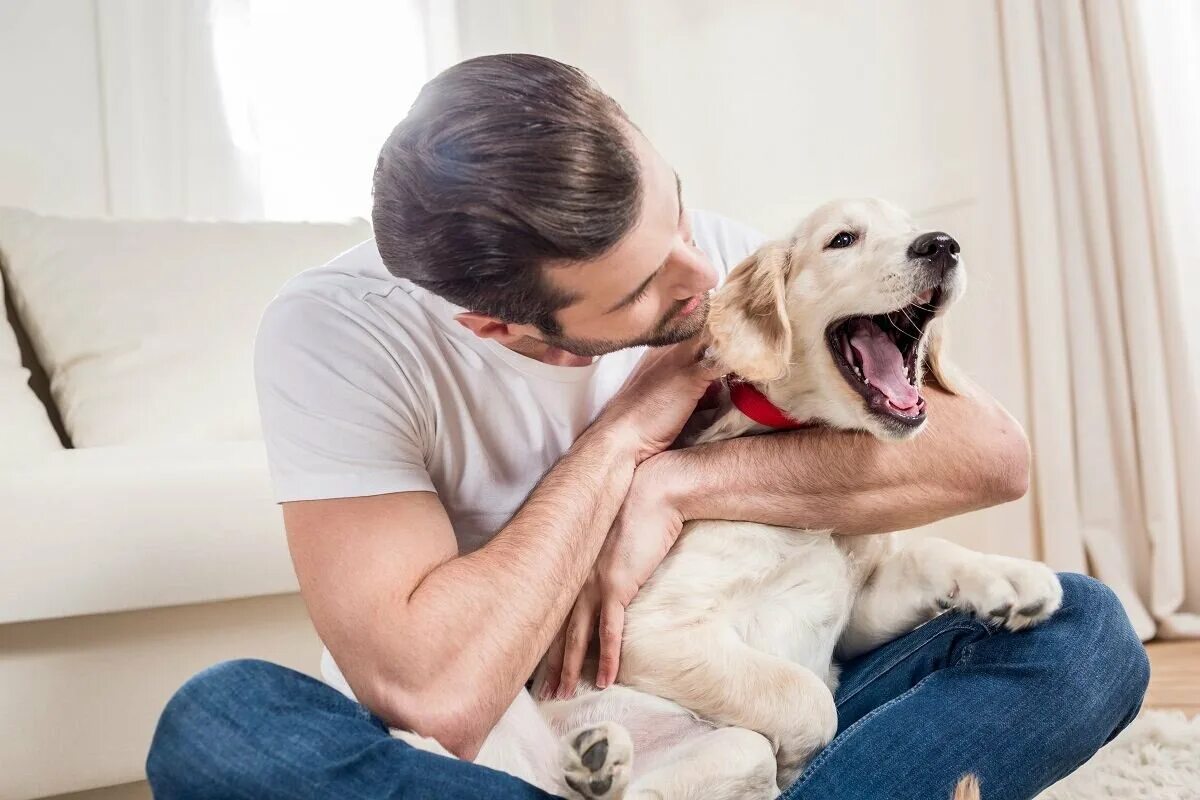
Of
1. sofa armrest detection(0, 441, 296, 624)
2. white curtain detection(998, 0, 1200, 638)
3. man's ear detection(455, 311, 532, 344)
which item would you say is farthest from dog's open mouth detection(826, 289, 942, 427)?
white curtain detection(998, 0, 1200, 638)

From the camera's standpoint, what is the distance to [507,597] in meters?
1.14

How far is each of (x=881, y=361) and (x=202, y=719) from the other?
879 mm

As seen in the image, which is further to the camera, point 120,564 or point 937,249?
point 120,564

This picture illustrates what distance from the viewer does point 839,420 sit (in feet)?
4.39

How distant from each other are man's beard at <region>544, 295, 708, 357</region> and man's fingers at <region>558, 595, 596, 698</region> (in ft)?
0.98

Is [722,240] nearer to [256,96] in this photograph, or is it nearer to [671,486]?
[671,486]

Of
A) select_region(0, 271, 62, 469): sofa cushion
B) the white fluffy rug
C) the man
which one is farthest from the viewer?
select_region(0, 271, 62, 469): sofa cushion

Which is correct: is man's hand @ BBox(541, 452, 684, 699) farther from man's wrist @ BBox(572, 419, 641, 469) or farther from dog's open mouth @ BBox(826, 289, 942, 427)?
dog's open mouth @ BBox(826, 289, 942, 427)

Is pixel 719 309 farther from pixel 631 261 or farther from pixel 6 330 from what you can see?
pixel 6 330

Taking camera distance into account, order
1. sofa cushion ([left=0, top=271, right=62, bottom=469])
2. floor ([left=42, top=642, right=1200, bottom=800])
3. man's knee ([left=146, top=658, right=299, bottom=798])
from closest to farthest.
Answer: man's knee ([left=146, top=658, right=299, bottom=798]) → floor ([left=42, top=642, right=1200, bottom=800]) → sofa cushion ([left=0, top=271, right=62, bottom=469])

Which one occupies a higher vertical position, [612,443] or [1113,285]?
[1113,285]

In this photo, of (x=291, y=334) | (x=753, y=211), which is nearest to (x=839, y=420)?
(x=291, y=334)

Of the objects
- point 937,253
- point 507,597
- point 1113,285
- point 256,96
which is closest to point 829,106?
point 1113,285

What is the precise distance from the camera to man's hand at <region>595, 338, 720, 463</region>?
4.34 ft
